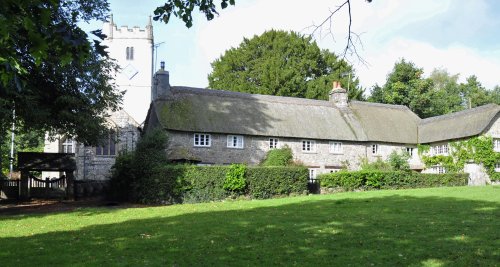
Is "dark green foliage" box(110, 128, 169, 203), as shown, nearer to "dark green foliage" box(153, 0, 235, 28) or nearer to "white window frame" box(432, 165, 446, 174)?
"dark green foliage" box(153, 0, 235, 28)

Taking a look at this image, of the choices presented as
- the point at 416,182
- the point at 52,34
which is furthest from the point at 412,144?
the point at 52,34

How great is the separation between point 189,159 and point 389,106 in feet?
72.5

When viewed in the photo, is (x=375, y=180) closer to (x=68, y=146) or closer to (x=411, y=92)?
(x=411, y=92)

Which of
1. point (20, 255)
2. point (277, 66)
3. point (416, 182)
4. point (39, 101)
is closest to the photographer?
point (20, 255)

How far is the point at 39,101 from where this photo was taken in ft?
77.3

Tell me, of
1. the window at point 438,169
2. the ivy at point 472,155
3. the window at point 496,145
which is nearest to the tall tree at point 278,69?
the window at point 438,169

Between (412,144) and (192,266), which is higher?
(412,144)

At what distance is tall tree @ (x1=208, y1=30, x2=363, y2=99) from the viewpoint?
5194 centimetres

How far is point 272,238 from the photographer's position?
431 inches

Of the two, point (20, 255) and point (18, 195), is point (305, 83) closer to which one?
point (18, 195)

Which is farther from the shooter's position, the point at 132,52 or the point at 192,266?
the point at 132,52

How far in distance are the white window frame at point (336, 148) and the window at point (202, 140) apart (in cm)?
1022

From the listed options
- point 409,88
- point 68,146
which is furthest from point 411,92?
point 68,146

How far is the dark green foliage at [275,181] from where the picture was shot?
27000 mm
